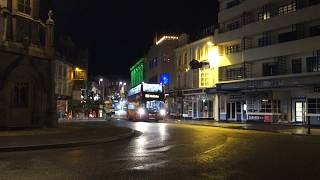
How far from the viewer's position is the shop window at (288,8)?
45.3m

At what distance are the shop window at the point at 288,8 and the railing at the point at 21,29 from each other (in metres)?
25.8

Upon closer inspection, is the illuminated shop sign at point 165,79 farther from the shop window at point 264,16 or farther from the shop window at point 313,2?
the shop window at point 313,2

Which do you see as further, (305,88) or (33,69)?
(305,88)

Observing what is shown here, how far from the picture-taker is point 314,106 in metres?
42.2

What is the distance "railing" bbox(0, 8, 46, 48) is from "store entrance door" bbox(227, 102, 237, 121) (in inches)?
1212

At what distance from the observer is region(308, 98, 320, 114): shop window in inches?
1646

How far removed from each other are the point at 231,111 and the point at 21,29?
33640 mm

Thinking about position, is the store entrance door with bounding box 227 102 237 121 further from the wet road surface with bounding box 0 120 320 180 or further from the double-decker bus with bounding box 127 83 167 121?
the wet road surface with bounding box 0 120 320 180

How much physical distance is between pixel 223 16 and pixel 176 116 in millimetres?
18686

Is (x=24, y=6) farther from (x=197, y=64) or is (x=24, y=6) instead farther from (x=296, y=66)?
(x=197, y=64)

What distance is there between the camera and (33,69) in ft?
91.4

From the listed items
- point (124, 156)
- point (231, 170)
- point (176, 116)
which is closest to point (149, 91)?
point (176, 116)

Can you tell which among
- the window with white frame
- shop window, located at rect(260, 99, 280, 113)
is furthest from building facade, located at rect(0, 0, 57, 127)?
the window with white frame

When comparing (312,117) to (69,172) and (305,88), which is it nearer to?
(305,88)
